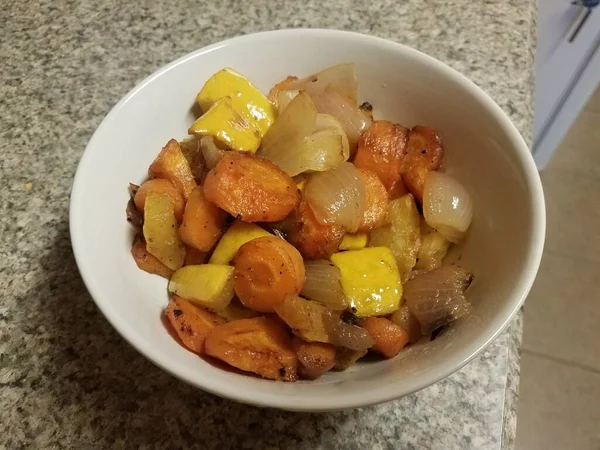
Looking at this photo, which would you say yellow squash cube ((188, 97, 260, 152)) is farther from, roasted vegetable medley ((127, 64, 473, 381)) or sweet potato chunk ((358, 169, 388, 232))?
sweet potato chunk ((358, 169, 388, 232))

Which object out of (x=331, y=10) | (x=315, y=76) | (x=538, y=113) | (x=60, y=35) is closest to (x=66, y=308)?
(x=315, y=76)

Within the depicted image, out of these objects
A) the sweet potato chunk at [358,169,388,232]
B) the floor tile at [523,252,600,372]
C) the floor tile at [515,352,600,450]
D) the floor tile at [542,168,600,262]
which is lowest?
the floor tile at [515,352,600,450]

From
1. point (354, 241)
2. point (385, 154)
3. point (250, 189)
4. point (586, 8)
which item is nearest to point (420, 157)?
point (385, 154)

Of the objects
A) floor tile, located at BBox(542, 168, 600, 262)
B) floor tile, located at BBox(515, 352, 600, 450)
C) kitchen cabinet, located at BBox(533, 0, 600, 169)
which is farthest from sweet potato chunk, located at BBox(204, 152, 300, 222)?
floor tile, located at BBox(542, 168, 600, 262)

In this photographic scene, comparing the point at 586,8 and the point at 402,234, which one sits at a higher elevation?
the point at 586,8

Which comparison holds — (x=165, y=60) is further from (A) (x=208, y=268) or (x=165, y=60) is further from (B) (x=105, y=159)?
(A) (x=208, y=268)

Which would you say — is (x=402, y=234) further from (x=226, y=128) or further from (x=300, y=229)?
(x=226, y=128)
